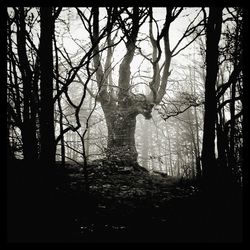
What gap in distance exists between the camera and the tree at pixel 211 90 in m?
2.93

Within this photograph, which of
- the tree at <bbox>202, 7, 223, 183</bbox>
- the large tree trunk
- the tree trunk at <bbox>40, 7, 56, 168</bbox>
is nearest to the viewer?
the tree trunk at <bbox>40, 7, 56, 168</bbox>

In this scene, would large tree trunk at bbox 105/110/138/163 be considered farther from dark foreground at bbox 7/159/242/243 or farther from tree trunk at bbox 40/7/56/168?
tree trunk at bbox 40/7/56/168

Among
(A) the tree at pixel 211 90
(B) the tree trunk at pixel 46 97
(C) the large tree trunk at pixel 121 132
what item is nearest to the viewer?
(B) the tree trunk at pixel 46 97

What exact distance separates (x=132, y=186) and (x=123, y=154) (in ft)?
9.04

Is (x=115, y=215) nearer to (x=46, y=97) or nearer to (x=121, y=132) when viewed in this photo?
(x=46, y=97)

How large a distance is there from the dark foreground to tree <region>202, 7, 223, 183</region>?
0.36m

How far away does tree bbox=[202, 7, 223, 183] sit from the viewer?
2.93 meters

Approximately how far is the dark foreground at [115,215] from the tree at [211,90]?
0.36 metres

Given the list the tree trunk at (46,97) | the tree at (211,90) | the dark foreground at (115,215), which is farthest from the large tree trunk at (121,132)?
the tree trunk at (46,97)

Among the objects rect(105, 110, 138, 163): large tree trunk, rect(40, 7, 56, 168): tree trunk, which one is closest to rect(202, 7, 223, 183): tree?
rect(40, 7, 56, 168): tree trunk

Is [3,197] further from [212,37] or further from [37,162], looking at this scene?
[212,37]

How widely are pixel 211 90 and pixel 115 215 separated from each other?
87.9 inches

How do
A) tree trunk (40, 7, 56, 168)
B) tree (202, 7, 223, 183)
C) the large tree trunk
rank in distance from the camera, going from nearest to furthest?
tree trunk (40, 7, 56, 168) → tree (202, 7, 223, 183) → the large tree trunk

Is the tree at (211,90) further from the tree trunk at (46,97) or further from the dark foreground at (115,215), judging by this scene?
the tree trunk at (46,97)
